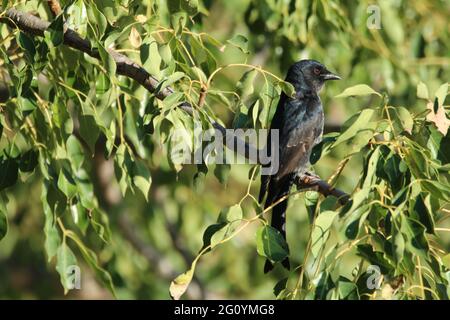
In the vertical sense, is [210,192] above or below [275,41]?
below

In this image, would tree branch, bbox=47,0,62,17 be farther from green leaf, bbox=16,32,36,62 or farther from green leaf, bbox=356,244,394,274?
green leaf, bbox=356,244,394,274

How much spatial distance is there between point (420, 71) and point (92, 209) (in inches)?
139

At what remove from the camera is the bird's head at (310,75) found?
23.6 ft

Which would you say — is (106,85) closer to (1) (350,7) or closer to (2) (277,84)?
(2) (277,84)

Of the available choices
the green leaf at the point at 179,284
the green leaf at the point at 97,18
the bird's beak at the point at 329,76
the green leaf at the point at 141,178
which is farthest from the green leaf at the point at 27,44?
the bird's beak at the point at 329,76

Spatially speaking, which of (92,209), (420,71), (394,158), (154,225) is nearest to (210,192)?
(154,225)

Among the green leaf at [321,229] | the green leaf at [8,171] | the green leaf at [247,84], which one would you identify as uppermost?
the green leaf at [247,84]

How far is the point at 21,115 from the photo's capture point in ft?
15.0

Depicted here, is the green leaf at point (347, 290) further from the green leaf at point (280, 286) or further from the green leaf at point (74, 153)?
the green leaf at point (74, 153)

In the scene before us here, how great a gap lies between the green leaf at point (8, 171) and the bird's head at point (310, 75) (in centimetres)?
300

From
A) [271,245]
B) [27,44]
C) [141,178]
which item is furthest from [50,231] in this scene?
[271,245]

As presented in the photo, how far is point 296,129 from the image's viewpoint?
6758 millimetres

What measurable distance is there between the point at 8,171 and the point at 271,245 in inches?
50.5
